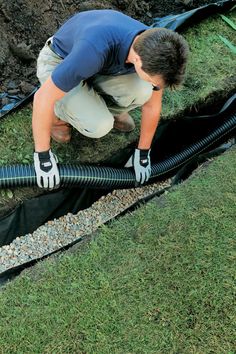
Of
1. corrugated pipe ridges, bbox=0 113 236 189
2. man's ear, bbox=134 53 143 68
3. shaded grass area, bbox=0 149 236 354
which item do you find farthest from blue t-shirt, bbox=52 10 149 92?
shaded grass area, bbox=0 149 236 354

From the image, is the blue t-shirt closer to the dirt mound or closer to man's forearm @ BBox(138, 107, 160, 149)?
man's forearm @ BBox(138, 107, 160, 149)

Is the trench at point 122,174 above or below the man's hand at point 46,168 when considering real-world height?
below

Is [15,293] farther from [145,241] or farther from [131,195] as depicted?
[131,195]

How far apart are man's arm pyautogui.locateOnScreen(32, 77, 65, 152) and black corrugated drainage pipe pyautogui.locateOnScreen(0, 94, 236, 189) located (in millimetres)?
311

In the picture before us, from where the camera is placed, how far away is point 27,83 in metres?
3.70

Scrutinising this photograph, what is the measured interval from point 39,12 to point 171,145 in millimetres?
1581

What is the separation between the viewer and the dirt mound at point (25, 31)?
378 centimetres

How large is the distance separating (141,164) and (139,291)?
107 cm

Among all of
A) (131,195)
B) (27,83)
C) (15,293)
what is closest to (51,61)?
(27,83)

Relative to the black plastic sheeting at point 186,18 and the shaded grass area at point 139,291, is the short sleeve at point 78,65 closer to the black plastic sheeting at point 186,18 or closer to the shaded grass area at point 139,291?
the shaded grass area at point 139,291

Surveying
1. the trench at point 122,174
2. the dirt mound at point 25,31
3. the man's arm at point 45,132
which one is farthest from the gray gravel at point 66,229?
the dirt mound at point 25,31

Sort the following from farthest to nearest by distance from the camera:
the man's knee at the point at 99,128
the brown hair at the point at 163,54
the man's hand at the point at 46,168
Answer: the man's knee at the point at 99,128 < the man's hand at the point at 46,168 < the brown hair at the point at 163,54

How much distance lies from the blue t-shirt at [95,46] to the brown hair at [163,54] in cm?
17

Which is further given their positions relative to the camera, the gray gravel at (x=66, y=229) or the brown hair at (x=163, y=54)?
the gray gravel at (x=66, y=229)
